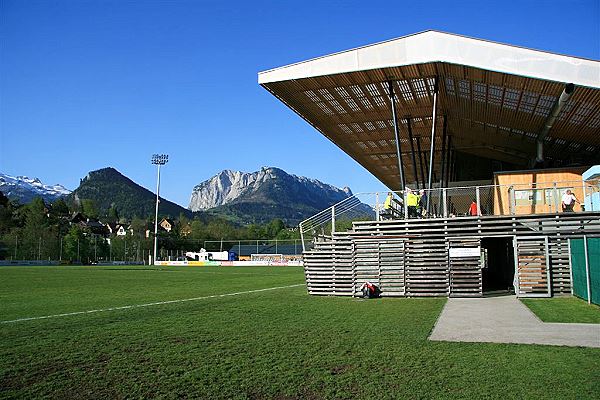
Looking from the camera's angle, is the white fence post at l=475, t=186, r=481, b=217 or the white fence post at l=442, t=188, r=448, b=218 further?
the white fence post at l=442, t=188, r=448, b=218

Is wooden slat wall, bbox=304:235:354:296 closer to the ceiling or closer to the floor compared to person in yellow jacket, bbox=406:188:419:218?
closer to the floor

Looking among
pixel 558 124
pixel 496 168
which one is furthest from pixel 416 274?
pixel 496 168

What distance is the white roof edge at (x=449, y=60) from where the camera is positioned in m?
16.8

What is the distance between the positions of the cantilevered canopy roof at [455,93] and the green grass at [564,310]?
715 cm

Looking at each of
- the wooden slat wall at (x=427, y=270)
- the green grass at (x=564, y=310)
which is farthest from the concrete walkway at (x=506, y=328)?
the wooden slat wall at (x=427, y=270)

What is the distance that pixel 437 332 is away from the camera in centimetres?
949

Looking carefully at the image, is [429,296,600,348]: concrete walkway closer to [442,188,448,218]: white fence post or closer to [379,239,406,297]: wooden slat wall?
[379,239,406,297]: wooden slat wall

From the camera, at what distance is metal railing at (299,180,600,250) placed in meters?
18.1

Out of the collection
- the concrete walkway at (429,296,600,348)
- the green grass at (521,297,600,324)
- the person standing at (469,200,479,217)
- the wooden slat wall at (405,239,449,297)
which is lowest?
the concrete walkway at (429,296,600,348)

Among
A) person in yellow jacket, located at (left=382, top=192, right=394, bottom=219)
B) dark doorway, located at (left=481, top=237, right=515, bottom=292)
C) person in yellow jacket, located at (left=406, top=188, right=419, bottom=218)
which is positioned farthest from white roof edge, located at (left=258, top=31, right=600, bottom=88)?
dark doorway, located at (left=481, top=237, right=515, bottom=292)

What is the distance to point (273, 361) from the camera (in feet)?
23.3

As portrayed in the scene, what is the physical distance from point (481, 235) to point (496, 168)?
831 inches

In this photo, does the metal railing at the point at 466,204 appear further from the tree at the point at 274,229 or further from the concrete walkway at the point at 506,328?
the tree at the point at 274,229

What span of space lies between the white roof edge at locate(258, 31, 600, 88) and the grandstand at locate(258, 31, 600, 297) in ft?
0.12
